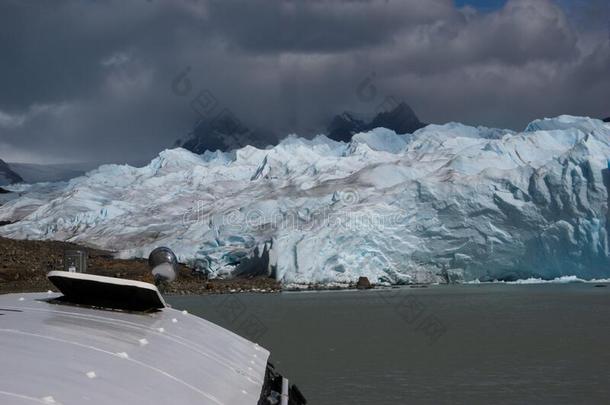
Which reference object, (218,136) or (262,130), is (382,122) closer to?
(262,130)

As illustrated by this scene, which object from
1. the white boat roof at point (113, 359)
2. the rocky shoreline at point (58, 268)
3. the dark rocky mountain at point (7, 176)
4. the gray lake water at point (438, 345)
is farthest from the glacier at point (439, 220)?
the dark rocky mountain at point (7, 176)

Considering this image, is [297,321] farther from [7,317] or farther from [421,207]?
[7,317]

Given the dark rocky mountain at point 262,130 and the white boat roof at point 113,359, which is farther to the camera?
the dark rocky mountain at point 262,130

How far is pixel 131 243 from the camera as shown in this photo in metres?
85.7

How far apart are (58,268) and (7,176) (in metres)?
131

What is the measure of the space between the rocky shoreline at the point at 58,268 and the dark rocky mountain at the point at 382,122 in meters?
84.5

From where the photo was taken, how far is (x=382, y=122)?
141000 mm

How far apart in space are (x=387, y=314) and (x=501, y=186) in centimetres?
1780

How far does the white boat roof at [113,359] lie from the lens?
13.0ft

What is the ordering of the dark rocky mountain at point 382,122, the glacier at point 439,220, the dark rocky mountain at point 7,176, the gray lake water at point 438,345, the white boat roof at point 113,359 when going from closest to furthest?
the white boat roof at point 113,359 → the gray lake water at point 438,345 → the glacier at point 439,220 → the dark rocky mountain at point 382,122 → the dark rocky mountain at point 7,176

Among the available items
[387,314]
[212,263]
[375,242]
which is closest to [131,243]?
Answer: [212,263]

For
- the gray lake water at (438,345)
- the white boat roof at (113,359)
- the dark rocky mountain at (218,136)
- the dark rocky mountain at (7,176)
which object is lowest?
the gray lake water at (438,345)

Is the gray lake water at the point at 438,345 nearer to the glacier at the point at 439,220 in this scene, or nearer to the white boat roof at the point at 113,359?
the glacier at the point at 439,220

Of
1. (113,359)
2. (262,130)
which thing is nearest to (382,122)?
(262,130)
